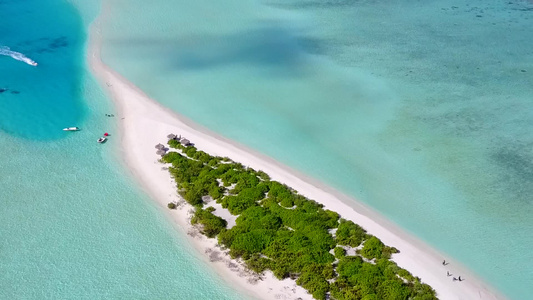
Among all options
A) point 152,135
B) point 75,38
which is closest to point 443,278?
point 152,135

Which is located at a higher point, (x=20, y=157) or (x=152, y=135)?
(x=152, y=135)

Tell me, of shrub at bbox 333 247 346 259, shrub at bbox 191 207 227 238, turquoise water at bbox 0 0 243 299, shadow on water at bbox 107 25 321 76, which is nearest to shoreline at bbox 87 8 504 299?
shrub at bbox 191 207 227 238

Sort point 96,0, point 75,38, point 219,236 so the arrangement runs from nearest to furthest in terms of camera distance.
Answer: point 219,236, point 75,38, point 96,0

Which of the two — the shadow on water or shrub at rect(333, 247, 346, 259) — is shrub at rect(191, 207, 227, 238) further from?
the shadow on water

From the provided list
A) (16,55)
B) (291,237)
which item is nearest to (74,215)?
(291,237)

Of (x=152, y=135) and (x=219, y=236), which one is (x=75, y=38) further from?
(x=219, y=236)

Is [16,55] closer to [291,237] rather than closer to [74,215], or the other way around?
[74,215]

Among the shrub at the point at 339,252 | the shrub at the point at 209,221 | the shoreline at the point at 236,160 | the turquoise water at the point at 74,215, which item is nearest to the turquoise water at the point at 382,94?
the shoreline at the point at 236,160
